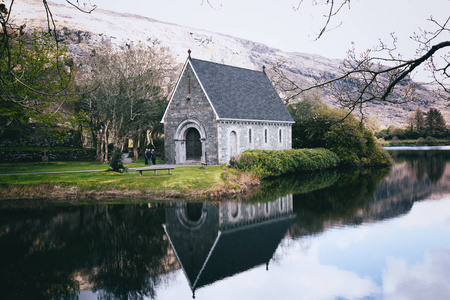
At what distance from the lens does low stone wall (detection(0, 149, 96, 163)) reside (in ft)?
113

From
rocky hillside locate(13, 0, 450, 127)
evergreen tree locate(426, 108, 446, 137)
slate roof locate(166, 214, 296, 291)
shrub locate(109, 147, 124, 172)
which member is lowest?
slate roof locate(166, 214, 296, 291)

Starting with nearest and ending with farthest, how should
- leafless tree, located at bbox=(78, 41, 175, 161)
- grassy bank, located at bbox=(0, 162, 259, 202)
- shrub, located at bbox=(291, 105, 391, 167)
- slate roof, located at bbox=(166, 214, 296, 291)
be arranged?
slate roof, located at bbox=(166, 214, 296, 291) → grassy bank, located at bbox=(0, 162, 259, 202) → leafless tree, located at bbox=(78, 41, 175, 161) → shrub, located at bbox=(291, 105, 391, 167)

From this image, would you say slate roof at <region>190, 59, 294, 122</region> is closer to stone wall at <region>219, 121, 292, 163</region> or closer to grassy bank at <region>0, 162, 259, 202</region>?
stone wall at <region>219, 121, 292, 163</region>

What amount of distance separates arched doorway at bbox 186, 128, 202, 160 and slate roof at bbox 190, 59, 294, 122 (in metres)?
3.84

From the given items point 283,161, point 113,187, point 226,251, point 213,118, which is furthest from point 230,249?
point 283,161

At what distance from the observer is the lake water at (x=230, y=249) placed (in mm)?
10000

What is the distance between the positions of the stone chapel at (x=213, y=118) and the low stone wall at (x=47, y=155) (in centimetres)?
996

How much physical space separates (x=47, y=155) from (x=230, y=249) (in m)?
29.2

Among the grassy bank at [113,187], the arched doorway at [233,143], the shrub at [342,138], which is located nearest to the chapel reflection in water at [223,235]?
the grassy bank at [113,187]

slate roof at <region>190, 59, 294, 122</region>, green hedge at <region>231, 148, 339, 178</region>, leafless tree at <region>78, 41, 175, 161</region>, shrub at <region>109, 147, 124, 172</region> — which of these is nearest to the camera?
shrub at <region>109, 147, 124, 172</region>

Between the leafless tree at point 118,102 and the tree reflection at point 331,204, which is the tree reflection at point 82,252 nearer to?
the tree reflection at point 331,204

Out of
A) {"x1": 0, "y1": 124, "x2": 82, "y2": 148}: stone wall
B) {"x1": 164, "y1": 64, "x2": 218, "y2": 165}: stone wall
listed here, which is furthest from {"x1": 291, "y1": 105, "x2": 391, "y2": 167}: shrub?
{"x1": 0, "y1": 124, "x2": 82, "y2": 148}: stone wall

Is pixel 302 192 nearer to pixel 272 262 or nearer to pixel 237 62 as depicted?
pixel 272 262

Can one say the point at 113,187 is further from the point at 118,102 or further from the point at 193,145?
the point at 118,102
